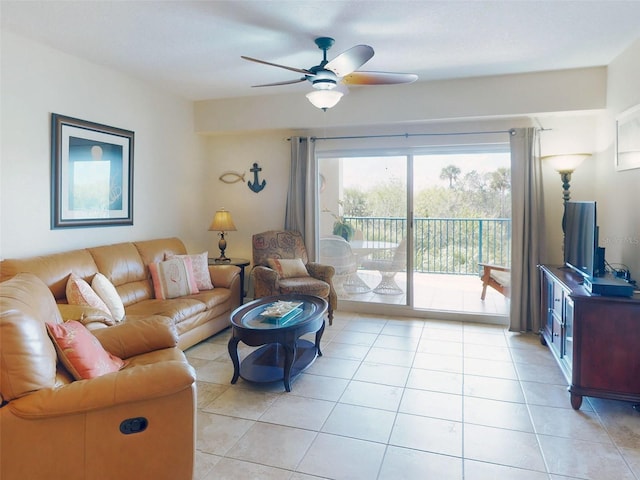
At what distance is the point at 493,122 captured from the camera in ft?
14.0

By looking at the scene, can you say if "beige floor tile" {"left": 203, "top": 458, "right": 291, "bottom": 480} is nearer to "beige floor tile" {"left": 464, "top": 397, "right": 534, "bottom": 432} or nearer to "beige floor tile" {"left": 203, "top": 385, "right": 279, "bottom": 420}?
"beige floor tile" {"left": 203, "top": 385, "right": 279, "bottom": 420}

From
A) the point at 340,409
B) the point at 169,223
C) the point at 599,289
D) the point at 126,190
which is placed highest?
the point at 126,190

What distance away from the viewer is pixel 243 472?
197cm

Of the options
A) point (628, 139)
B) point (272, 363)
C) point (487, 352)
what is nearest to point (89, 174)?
point (272, 363)

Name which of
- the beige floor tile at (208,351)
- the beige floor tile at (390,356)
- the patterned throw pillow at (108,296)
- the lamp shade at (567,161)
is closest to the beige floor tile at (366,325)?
the beige floor tile at (390,356)

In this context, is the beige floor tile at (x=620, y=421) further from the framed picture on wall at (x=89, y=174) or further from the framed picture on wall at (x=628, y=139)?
the framed picture on wall at (x=89, y=174)

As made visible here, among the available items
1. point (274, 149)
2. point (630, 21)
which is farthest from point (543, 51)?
point (274, 149)

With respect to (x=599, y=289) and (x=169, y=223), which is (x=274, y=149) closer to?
(x=169, y=223)

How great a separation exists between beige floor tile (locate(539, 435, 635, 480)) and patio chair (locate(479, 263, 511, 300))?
7.56 feet

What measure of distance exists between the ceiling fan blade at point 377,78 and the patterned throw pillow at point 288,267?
7.17 feet

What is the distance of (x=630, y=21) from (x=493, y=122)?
1573 millimetres

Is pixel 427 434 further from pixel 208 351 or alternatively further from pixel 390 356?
pixel 208 351

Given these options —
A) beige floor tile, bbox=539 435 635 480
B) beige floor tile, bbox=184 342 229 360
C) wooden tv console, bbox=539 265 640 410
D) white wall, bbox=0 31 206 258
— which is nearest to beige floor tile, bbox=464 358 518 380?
wooden tv console, bbox=539 265 640 410

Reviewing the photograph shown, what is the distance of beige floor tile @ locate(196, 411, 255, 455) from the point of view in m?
2.18
